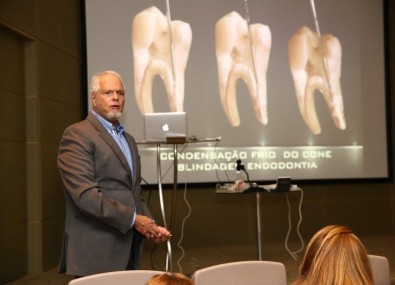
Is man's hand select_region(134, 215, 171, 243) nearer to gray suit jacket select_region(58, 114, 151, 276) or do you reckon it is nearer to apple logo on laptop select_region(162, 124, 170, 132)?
gray suit jacket select_region(58, 114, 151, 276)

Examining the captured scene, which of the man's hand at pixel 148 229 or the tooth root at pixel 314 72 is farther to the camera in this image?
the tooth root at pixel 314 72

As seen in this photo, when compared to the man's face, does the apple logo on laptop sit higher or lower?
lower

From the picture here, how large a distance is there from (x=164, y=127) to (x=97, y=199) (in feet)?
5.83

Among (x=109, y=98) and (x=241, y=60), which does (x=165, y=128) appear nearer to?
(x=109, y=98)

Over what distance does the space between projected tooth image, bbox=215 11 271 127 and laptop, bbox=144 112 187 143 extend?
84.0 inches

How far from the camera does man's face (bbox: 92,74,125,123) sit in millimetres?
2752

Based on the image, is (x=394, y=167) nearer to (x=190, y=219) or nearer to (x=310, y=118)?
(x=310, y=118)

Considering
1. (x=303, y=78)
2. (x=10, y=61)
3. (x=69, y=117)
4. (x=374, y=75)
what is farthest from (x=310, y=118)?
(x=10, y=61)

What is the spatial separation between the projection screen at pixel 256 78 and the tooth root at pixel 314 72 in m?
0.01

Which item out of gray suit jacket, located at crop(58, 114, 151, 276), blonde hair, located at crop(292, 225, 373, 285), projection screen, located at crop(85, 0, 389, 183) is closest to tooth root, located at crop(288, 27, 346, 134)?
projection screen, located at crop(85, 0, 389, 183)

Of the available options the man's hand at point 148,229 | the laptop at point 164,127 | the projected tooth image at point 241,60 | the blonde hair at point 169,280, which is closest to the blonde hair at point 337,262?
the blonde hair at point 169,280

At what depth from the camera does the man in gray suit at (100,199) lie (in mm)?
2580

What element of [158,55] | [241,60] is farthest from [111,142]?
[241,60]

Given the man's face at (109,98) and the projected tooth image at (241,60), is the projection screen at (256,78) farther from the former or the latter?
the man's face at (109,98)
